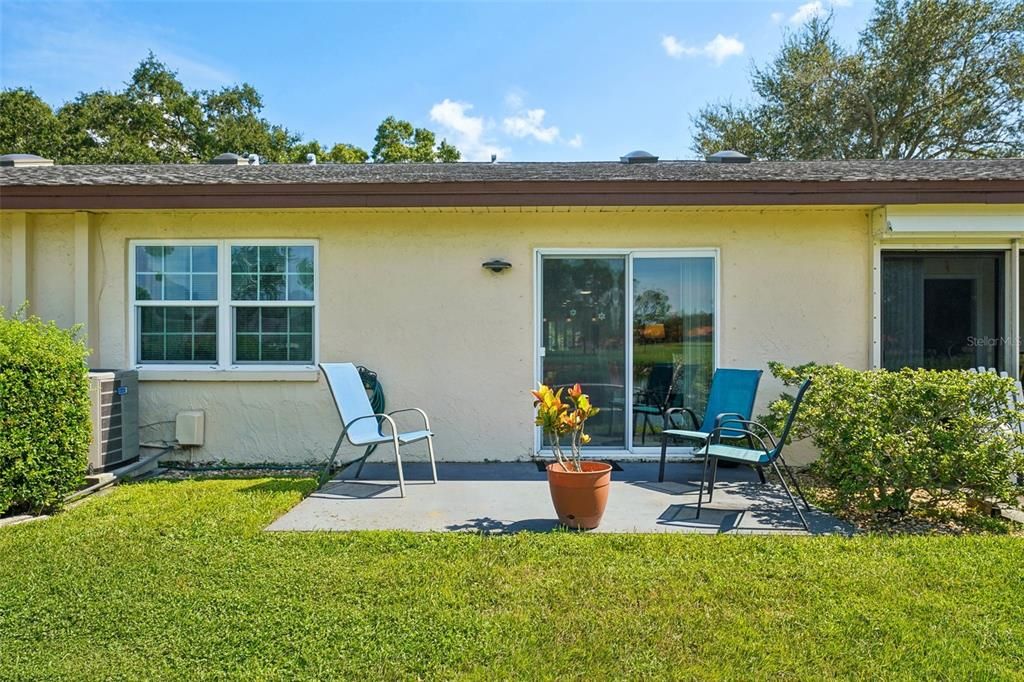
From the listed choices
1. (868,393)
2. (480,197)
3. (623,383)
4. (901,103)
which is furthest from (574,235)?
(901,103)

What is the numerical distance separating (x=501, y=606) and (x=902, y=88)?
23.7 meters

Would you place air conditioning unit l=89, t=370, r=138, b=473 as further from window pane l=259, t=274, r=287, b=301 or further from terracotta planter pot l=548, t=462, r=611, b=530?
terracotta planter pot l=548, t=462, r=611, b=530

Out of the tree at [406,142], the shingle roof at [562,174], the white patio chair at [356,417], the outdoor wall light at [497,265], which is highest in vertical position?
the tree at [406,142]

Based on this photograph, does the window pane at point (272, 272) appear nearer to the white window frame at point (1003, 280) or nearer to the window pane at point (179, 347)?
the window pane at point (179, 347)

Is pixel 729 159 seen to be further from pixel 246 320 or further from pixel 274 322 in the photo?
pixel 246 320

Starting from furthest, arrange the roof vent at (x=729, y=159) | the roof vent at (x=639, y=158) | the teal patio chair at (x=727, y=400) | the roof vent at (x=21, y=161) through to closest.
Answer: the roof vent at (x=639, y=158)
the roof vent at (x=729, y=159)
the roof vent at (x=21, y=161)
the teal patio chair at (x=727, y=400)

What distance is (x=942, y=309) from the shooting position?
22.3 ft

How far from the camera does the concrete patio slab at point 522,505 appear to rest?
4.55m

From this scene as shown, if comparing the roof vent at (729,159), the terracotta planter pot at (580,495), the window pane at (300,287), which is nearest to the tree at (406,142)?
the roof vent at (729,159)

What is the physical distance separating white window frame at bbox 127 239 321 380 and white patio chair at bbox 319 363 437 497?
96 cm

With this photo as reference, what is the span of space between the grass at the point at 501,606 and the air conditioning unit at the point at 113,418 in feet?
5.30

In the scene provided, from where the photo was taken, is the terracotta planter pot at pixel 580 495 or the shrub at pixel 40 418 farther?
the shrub at pixel 40 418

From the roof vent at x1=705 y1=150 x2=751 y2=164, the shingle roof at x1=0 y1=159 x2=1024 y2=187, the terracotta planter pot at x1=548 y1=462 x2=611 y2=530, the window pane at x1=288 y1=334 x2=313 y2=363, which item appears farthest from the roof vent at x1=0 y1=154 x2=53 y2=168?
the roof vent at x1=705 y1=150 x2=751 y2=164

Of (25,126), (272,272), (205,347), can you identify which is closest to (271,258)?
(272,272)
